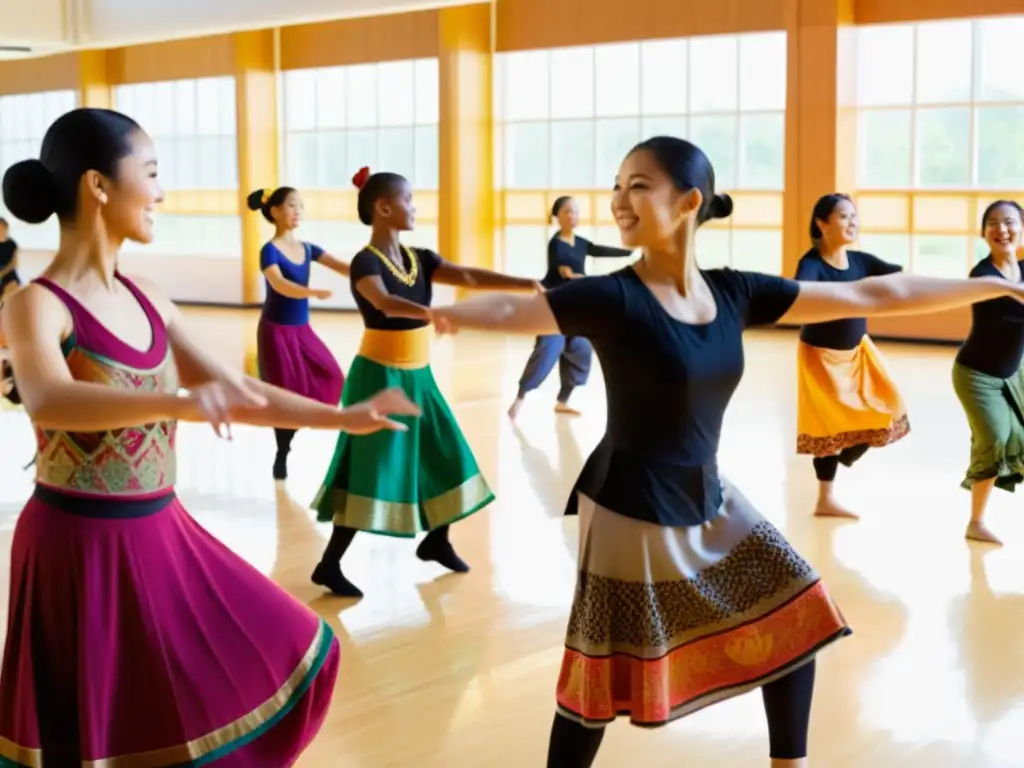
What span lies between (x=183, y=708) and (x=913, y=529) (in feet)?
13.5

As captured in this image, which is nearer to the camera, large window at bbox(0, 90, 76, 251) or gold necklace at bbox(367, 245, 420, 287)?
gold necklace at bbox(367, 245, 420, 287)

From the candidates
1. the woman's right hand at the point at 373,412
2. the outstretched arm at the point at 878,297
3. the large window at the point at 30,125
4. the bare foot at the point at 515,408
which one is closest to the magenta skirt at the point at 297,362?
the bare foot at the point at 515,408

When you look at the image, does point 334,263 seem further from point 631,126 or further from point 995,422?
point 631,126

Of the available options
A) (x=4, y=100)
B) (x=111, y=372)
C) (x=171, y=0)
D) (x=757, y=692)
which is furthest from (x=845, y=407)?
(x=4, y=100)

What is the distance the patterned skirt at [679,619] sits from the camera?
106 inches

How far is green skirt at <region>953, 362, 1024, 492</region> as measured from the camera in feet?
18.3

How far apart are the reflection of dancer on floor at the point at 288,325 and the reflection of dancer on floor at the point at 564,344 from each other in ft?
6.64

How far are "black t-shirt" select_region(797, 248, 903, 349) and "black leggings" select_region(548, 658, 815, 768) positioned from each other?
10.6 ft

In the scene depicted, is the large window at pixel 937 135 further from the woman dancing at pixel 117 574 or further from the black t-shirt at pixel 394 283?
the woman dancing at pixel 117 574

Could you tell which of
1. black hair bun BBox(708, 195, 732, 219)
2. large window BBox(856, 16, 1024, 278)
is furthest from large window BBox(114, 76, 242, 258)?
black hair bun BBox(708, 195, 732, 219)

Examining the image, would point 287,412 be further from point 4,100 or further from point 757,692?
point 4,100

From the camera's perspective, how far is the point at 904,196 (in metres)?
13.8

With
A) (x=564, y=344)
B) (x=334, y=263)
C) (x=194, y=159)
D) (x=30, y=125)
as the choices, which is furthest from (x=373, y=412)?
(x=30, y=125)

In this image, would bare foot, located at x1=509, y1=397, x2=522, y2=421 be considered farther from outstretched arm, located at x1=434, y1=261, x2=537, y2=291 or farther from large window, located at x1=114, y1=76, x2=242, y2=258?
large window, located at x1=114, y1=76, x2=242, y2=258
